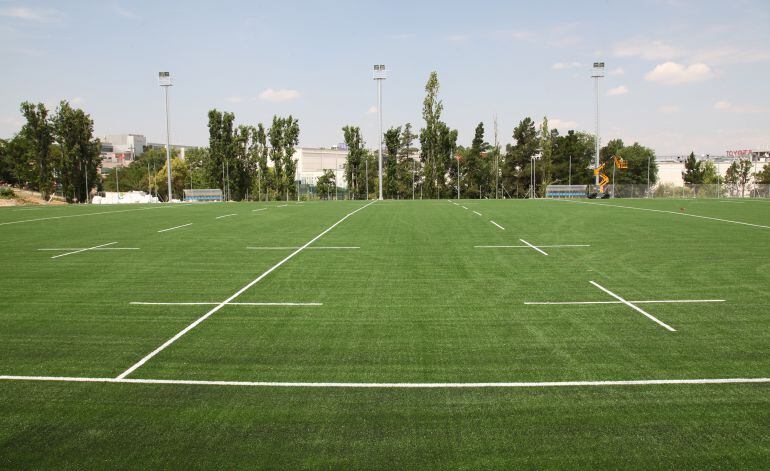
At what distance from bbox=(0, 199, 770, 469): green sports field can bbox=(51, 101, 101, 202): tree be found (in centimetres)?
5998

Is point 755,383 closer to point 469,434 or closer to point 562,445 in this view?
point 562,445

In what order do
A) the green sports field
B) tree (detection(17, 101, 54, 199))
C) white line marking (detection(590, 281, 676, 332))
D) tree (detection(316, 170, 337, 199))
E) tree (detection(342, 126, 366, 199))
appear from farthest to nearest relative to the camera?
tree (detection(316, 170, 337, 199)), tree (detection(342, 126, 366, 199)), tree (detection(17, 101, 54, 199)), white line marking (detection(590, 281, 676, 332)), the green sports field

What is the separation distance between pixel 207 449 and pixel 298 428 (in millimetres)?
880

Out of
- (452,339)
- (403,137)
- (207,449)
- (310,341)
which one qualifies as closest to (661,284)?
(452,339)

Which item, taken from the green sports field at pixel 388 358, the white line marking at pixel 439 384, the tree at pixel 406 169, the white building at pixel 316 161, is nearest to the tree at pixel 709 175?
the tree at pixel 406 169

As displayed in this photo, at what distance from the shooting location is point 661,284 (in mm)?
11758

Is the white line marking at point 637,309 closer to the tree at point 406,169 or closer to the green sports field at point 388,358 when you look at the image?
the green sports field at point 388,358

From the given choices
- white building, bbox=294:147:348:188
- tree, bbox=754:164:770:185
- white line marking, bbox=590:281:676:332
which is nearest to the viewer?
white line marking, bbox=590:281:676:332

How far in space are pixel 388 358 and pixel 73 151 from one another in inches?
2845

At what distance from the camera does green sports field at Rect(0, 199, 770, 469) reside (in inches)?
200

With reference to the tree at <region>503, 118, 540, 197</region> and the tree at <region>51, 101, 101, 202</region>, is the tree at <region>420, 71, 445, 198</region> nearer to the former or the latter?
the tree at <region>503, 118, 540, 197</region>

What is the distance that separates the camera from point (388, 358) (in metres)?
7.55

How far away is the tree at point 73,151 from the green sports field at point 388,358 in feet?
197

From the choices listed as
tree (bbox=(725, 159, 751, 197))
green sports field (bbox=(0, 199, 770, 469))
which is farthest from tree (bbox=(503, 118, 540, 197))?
green sports field (bbox=(0, 199, 770, 469))
